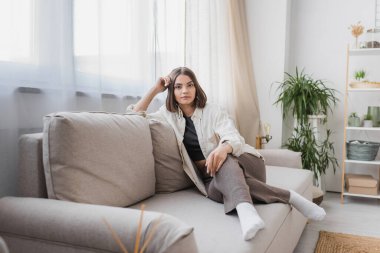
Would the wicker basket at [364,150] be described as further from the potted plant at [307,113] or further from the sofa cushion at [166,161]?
the sofa cushion at [166,161]

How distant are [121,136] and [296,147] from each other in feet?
7.19

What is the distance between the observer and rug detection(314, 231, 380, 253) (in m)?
2.07

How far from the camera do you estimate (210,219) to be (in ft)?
4.43

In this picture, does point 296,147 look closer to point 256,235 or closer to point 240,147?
point 240,147

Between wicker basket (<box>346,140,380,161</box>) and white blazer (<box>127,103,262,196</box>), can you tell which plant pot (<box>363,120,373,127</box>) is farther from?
white blazer (<box>127,103,262,196</box>)

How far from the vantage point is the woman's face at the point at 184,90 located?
193cm

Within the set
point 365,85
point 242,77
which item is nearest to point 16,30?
point 242,77

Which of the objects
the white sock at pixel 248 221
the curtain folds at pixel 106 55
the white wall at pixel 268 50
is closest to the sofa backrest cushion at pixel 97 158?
the curtain folds at pixel 106 55

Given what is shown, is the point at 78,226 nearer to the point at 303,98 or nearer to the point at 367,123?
the point at 303,98

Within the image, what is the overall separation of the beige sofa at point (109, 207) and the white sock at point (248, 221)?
0.10 ft

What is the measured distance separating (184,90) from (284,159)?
41.4 inches

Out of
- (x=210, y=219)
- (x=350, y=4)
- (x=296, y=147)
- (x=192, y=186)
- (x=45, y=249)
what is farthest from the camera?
(x=350, y=4)

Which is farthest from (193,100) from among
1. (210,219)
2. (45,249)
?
(45,249)

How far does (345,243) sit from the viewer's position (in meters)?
2.18
